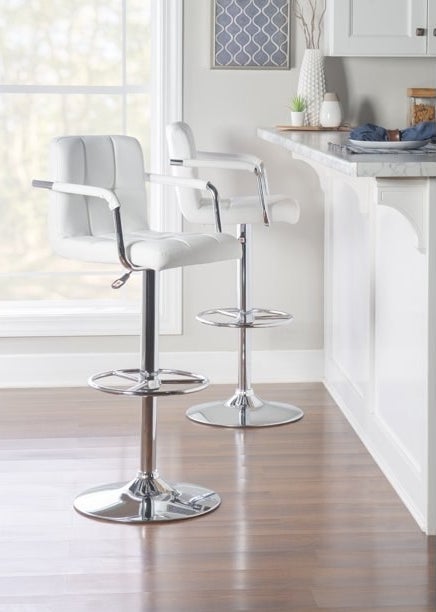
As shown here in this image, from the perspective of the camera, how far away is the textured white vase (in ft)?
16.3

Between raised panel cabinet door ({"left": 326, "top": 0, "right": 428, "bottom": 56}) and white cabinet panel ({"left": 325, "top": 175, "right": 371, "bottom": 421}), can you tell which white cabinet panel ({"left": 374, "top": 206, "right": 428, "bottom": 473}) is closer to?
white cabinet panel ({"left": 325, "top": 175, "right": 371, "bottom": 421})

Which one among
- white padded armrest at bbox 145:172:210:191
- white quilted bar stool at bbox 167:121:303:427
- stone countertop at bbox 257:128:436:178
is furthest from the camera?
white quilted bar stool at bbox 167:121:303:427

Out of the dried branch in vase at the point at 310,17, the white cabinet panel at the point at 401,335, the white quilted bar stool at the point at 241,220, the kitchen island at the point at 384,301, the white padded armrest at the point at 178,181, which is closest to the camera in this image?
the kitchen island at the point at 384,301

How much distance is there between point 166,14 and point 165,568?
109 inches

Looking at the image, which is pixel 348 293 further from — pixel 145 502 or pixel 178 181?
pixel 145 502

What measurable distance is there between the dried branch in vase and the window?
58 centimetres

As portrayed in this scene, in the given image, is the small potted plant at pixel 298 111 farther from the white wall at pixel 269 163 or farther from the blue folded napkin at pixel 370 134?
the blue folded napkin at pixel 370 134

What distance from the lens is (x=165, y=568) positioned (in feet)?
9.99

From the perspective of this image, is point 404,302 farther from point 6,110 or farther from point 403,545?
point 6,110

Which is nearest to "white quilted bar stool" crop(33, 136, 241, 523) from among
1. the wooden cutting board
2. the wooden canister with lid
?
the wooden cutting board

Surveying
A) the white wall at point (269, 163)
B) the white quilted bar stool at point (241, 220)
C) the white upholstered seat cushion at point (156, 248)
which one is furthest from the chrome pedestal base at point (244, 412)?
the white upholstered seat cushion at point (156, 248)

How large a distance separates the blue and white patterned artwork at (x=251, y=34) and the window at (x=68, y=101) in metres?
0.23

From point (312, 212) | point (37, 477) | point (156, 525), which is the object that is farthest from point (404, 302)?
point (312, 212)

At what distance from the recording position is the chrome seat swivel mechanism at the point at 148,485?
11.1 ft
